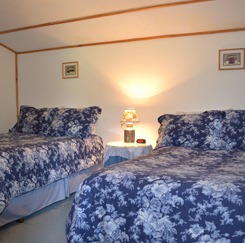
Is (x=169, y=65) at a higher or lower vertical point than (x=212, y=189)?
higher

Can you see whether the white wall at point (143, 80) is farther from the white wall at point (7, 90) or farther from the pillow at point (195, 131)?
the pillow at point (195, 131)

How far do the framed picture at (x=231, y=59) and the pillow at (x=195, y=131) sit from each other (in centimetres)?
65

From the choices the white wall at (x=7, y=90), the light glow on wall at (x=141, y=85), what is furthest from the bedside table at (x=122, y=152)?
the white wall at (x=7, y=90)

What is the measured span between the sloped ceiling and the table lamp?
0.95 meters

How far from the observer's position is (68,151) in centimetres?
302

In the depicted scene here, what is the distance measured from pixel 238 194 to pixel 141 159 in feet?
2.76

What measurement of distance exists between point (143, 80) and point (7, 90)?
7.19 ft

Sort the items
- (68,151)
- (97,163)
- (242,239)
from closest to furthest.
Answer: (242,239) → (68,151) → (97,163)

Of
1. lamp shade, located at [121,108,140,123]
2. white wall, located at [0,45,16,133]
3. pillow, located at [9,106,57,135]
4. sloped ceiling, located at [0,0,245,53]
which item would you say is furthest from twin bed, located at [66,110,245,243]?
white wall, located at [0,45,16,133]

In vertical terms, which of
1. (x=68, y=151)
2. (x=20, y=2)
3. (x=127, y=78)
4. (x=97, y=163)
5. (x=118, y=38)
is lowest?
(x=97, y=163)

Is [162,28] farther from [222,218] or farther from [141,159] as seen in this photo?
[222,218]

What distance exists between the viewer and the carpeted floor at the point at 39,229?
212cm

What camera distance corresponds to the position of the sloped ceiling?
2.80m

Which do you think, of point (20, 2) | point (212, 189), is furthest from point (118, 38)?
point (212, 189)
